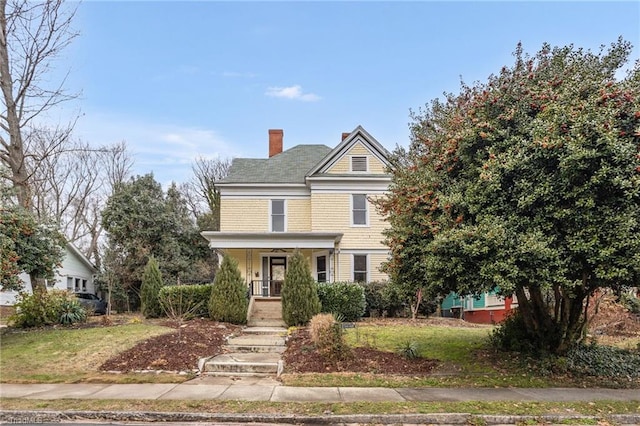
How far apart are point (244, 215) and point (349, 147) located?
254 inches

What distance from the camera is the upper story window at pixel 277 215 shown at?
73.0 ft

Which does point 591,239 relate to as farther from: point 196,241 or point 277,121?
point 196,241

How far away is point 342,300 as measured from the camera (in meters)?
15.8

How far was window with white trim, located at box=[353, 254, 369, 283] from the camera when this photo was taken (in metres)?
21.4

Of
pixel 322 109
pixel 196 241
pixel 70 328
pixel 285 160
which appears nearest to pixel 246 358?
pixel 70 328

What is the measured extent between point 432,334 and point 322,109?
38.8 ft

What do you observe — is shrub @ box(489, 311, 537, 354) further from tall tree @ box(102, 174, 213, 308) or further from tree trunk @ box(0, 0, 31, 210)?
tall tree @ box(102, 174, 213, 308)

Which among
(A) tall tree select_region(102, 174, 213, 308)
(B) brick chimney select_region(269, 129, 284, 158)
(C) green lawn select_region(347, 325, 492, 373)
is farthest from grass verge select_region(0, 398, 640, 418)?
(B) brick chimney select_region(269, 129, 284, 158)

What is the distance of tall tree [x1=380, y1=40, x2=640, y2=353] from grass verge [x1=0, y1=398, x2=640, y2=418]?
1870mm

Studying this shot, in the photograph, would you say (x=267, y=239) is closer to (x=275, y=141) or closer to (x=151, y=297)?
(x=151, y=297)

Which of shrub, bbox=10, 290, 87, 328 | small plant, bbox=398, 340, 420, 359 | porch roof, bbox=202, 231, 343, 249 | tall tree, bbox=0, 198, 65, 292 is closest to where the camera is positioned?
small plant, bbox=398, 340, 420, 359

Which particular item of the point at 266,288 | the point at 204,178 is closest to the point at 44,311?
the point at 266,288

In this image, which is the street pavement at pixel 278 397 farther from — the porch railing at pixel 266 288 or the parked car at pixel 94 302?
the parked car at pixel 94 302

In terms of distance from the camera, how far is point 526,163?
754 cm
